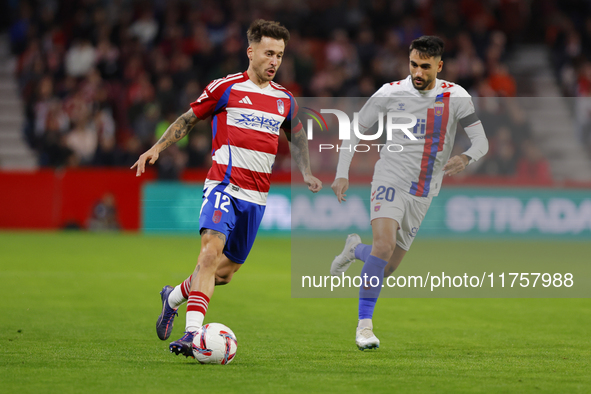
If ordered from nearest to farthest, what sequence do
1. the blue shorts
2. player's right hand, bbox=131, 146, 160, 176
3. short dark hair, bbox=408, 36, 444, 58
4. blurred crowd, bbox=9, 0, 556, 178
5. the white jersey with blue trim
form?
player's right hand, bbox=131, 146, 160, 176 < the blue shorts < short dark hair, bbox=408, 36, 444, 58 < the white jersey with blue trim < blurred crowd, bbox=9, 0, 556, 178

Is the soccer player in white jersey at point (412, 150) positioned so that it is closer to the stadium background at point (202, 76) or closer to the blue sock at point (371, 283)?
the blue sock at point (371, 283)

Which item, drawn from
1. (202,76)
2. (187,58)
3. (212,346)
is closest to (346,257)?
(212,346)

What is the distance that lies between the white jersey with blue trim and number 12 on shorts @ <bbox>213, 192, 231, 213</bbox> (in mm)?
1460

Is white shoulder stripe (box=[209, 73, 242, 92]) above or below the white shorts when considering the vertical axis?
above

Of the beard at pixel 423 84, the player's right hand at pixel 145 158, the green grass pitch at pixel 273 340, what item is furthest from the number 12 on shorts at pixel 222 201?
the beard at pixel 423 84

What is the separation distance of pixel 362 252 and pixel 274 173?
389 inches

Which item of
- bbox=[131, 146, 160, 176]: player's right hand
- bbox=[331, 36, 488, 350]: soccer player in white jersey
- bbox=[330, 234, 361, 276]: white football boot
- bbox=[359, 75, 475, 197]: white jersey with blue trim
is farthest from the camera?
bbox=[330, 234, 361, 276]: white football boot

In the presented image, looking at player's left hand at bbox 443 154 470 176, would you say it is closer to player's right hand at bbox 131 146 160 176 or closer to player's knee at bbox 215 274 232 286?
player's knee at bbox 215 274 232 286

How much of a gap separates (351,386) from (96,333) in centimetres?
265

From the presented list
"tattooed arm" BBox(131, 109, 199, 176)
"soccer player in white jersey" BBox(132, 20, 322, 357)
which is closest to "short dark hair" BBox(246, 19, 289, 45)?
"soccer player in white jersey" BBox(132, 20, 322, 357)

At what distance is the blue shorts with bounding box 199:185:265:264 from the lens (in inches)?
215

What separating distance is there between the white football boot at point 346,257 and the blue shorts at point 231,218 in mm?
1327

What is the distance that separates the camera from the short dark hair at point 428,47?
19.9 ft

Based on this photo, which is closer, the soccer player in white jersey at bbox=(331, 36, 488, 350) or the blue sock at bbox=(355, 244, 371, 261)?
the soccer player in white jersey at bbox=(331, 36, 488, 350)
